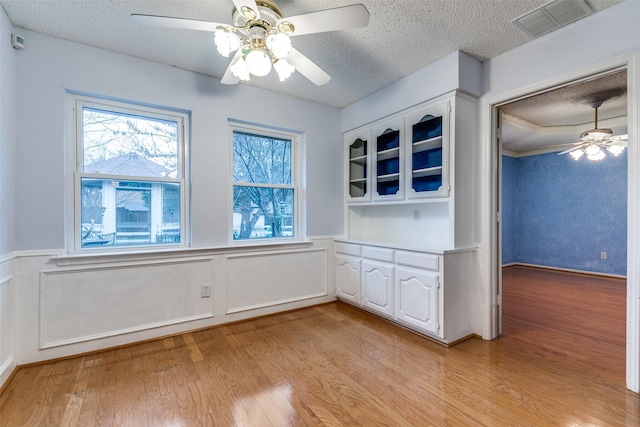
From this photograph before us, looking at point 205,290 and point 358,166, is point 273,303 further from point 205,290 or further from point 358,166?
point 358,166

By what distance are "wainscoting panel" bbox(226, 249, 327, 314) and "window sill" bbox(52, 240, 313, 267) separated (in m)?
0.07

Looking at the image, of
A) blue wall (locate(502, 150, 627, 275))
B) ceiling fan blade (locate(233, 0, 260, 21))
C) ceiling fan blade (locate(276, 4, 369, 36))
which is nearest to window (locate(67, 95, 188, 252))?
ceiling fan blade (locate(233, 0, 260, 21))

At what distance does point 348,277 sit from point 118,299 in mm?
2413

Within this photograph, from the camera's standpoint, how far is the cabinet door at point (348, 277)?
11.5 feet

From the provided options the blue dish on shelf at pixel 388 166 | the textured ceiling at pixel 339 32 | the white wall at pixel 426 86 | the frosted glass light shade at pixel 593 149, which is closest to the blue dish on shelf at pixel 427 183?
the blue dish on shelf at pixel 388 166

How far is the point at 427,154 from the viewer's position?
2.94m

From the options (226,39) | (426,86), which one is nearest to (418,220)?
(426,86)

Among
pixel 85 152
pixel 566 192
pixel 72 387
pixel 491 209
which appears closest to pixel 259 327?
pixel 72 387

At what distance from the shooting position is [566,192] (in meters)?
5.68

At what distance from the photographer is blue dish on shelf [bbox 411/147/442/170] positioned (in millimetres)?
2836

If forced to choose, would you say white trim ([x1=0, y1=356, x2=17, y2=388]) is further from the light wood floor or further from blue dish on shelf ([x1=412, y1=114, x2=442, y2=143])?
blue dish on shelf ([x1=412, y1=114, x2=442, y2=143])

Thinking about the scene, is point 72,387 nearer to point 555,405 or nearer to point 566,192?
point 555,405

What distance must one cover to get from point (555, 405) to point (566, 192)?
544cm

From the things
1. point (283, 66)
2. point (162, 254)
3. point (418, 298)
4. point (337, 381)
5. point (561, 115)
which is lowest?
point (337, 381)
